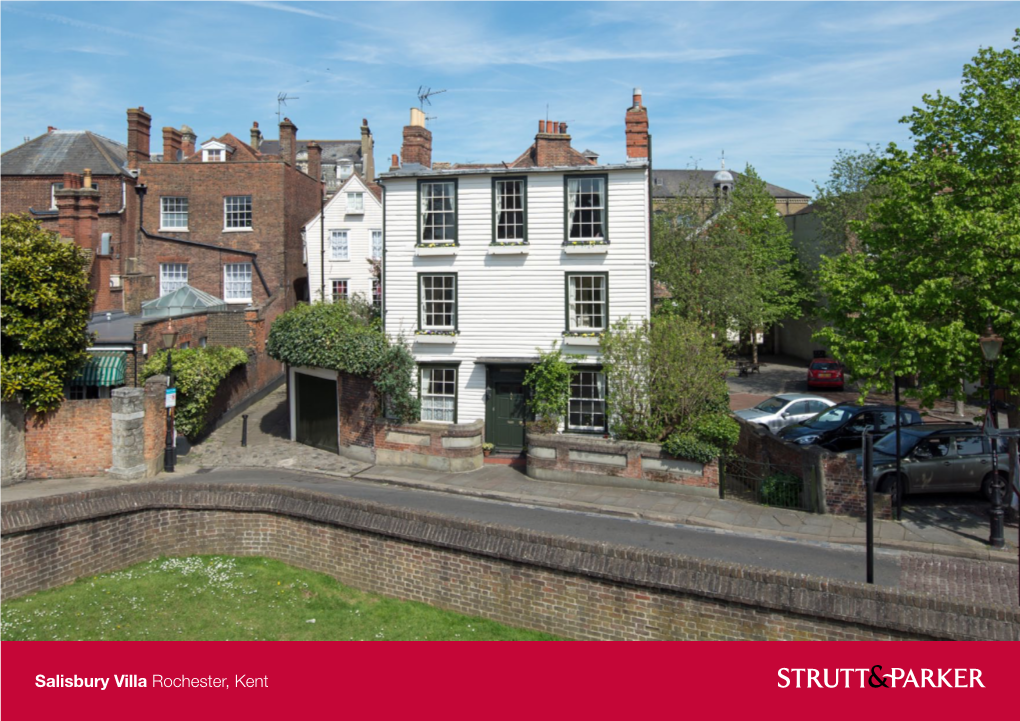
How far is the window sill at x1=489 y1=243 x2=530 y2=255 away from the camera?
77.5 feet

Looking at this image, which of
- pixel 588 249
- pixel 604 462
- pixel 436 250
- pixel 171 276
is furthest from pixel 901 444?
pixel 171 276

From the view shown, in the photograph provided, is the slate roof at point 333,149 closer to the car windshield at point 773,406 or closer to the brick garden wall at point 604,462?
the car windshield at point 773,406

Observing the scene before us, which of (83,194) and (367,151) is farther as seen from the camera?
(367,151)

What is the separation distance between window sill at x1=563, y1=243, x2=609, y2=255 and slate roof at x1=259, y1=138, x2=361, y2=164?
3714 cm

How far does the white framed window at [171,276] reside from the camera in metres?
36.4

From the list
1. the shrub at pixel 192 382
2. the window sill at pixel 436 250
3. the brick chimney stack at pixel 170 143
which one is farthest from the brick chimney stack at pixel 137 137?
the window sill at pixel 436 250

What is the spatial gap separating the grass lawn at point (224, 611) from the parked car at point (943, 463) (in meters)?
12.2

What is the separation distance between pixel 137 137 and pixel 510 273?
80.0 feet

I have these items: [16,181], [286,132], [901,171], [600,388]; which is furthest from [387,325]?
[16,181]

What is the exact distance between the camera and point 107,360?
22781mm

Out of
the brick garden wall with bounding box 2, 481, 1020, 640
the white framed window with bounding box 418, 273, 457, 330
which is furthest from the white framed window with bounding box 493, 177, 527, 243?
the brick garden wall with bounding box 2, 481, 1020, 640

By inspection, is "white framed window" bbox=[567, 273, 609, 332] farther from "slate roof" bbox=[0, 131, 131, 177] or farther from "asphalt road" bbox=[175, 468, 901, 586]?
"slate roof" bbox=[0, 131, 131, 177]

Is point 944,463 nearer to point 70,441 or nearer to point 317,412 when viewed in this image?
point 317,412

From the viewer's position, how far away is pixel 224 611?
11461 millimetres
